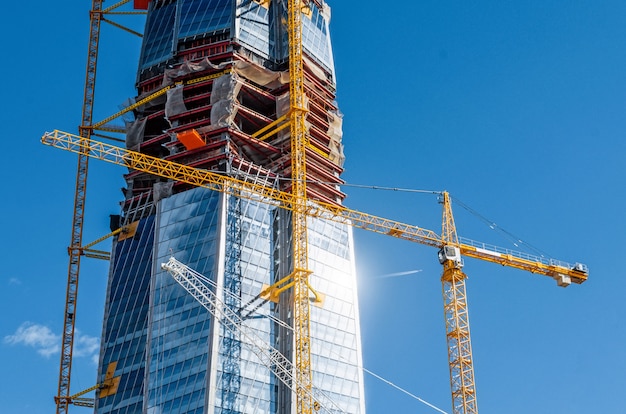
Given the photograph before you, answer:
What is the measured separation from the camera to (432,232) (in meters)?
134

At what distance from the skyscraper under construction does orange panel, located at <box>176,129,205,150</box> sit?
0.62ft

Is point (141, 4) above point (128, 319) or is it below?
above

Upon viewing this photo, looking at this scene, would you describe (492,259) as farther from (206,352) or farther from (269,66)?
(269,66)

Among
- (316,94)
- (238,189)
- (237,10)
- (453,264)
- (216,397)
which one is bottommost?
(216,397)

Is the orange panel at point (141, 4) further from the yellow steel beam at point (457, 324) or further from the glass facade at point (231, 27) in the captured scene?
the yellow steel beam at point (457, 324)

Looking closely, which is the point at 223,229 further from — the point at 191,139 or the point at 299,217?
the point at 191,139

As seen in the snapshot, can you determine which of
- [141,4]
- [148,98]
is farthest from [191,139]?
[141,4]

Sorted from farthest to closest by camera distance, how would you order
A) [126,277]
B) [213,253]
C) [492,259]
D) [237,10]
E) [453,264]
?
[237,10]
[126,277]
[213,253]
[492,259]
[453,264]

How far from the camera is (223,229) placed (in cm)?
14538

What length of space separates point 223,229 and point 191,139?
17.4 metres

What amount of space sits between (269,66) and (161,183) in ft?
93.1

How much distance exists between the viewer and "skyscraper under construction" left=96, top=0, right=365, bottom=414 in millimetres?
137875

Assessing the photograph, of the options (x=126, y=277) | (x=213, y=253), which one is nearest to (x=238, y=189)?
(x=213, y=253)

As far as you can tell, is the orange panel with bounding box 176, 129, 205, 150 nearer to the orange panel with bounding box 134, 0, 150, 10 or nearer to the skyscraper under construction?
the skyscraper under construction
